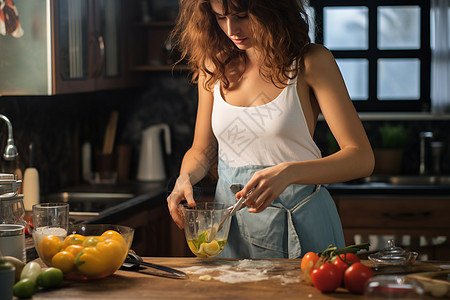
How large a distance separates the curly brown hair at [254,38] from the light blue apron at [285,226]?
1.02 feet

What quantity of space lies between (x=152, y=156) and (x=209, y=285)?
8.25 ft

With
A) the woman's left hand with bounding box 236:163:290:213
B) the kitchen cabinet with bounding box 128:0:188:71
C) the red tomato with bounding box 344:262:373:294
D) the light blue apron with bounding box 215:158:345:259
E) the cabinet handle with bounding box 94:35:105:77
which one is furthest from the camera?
the kitchen cabinet with bounding box 128:0:188:71

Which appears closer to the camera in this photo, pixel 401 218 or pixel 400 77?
pixel 401 218

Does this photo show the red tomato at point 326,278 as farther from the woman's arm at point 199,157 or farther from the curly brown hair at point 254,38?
the curly brown hair at point 254,38

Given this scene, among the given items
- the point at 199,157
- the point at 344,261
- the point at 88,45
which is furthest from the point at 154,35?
the point at 344,261

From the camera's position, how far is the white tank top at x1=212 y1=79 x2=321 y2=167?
74.5 inches

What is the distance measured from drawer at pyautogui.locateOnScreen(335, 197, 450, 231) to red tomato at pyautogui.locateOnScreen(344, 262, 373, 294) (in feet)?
6.70

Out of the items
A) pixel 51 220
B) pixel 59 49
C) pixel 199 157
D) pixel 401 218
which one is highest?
pixel 59 49

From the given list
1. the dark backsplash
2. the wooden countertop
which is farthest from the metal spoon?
the dark backsplash

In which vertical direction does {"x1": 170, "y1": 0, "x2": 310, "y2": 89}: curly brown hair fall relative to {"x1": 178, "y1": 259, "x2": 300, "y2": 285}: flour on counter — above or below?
above

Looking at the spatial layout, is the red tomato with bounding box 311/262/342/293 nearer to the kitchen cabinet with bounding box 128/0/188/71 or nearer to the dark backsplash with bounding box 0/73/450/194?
the dark backsplash with bounding box 0/73/450/194

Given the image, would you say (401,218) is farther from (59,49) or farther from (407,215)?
(59,49)

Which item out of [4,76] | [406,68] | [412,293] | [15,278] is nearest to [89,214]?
[4,76]

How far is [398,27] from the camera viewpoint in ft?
13.5
